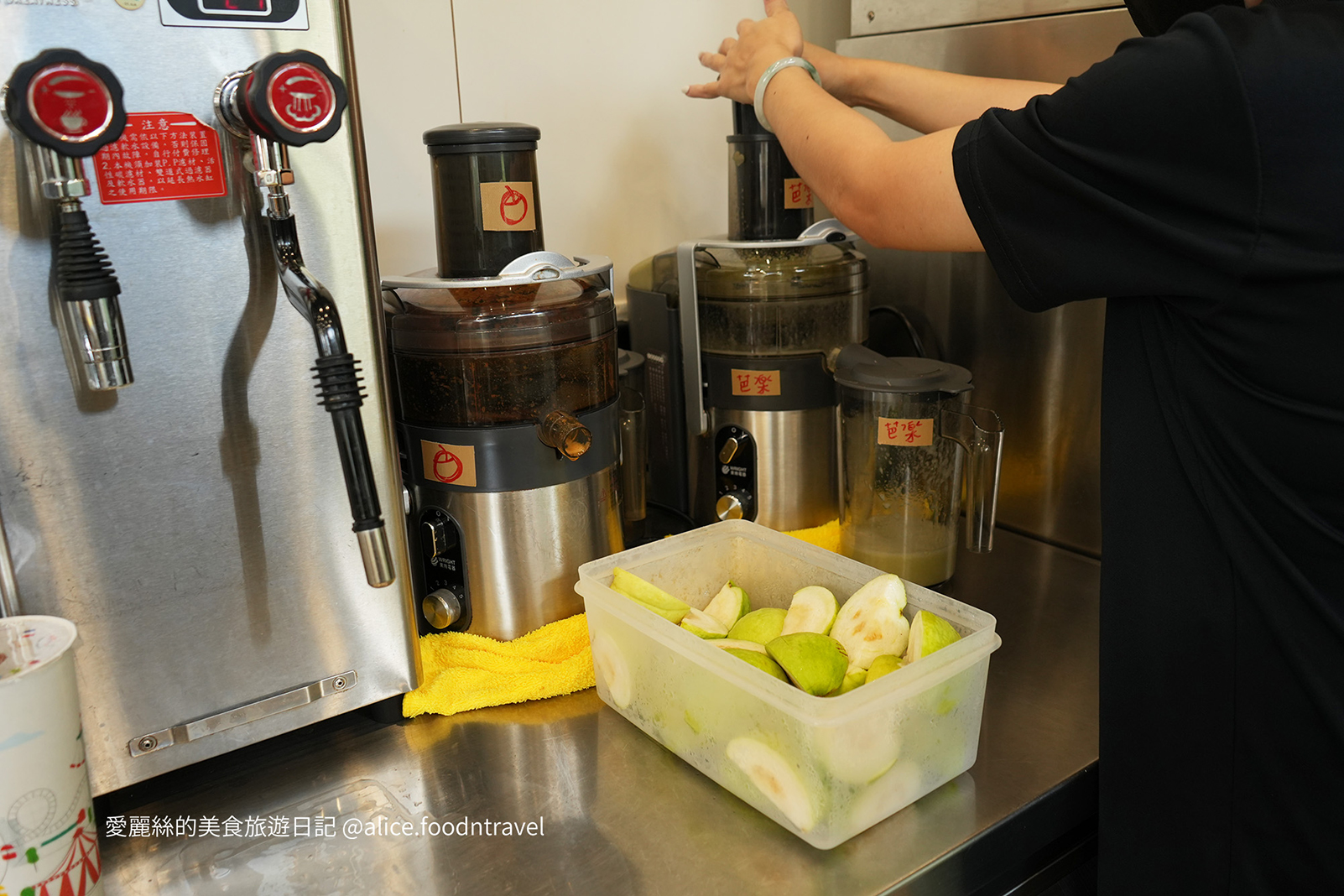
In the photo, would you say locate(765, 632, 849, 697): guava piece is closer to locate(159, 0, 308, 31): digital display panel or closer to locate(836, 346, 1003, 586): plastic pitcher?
locate(836, 346, 1003, 586): plastic pitcher

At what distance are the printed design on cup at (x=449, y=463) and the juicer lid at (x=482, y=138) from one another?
0.28m

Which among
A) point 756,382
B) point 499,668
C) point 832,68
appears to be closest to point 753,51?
point 832,68

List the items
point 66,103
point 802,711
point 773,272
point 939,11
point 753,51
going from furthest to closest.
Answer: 1. point 939,11
2. point 773,272
3. point 753,51
4. point 802,711
5. point 66,103

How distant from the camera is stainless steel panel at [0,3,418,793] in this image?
0.63 meters

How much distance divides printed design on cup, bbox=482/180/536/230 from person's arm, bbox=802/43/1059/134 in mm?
361

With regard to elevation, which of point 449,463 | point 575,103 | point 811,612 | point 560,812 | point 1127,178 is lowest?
point 560,812

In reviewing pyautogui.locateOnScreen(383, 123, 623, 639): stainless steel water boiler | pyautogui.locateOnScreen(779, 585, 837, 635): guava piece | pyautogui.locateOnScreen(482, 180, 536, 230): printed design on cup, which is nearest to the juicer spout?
pyautogui.locateOnScreen(779, 585, 837, 635): guava piece

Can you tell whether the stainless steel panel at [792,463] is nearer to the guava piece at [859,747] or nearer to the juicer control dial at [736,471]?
the juicer control dial at [736,471]

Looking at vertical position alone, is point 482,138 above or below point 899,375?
above

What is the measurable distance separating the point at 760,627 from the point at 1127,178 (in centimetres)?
45

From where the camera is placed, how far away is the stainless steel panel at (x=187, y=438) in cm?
63

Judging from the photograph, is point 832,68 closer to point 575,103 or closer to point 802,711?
point 575,103

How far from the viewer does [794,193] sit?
1.18 meters

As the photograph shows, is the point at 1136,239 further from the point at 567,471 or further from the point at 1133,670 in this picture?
the point at 567,471
